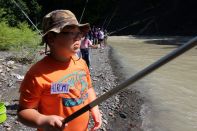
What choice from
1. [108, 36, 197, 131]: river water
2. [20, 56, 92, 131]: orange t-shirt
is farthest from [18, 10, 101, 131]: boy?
[108, 36, 197, 131]: river water

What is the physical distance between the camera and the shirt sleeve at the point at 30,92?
8.64ft

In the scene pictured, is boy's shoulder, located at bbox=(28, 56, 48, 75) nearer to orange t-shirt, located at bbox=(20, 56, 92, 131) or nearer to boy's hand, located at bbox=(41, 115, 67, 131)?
orange t-shirt, located at bbox=(20, 56, 92, 131)

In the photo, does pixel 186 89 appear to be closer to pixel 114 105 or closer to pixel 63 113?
pixel 114 105

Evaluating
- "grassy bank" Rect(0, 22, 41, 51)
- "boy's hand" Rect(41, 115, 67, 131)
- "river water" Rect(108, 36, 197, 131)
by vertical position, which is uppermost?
"boy's hand" Rect(41, 115, 67, 131)

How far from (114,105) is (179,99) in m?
2.19

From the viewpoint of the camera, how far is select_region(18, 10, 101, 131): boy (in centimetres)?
264

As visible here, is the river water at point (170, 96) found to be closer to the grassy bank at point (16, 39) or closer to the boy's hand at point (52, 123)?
the grassy bank at point (16, 39)

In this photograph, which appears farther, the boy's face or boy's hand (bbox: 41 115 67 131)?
the boy's face

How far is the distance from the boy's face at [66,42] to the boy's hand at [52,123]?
0.45 m

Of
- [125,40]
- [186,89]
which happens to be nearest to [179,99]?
[186,89]

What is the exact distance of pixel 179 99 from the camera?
431 inches

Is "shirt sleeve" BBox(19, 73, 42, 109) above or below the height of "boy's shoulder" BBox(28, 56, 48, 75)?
below

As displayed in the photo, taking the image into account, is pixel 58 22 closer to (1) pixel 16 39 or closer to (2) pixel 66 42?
(2) pixel 66 42

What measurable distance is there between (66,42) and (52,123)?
1.79 feet
